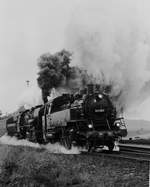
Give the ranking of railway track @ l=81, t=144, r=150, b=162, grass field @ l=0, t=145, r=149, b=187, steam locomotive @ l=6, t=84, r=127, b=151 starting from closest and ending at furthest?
1. grass field @ l=0, t=145, r=149, b=187
2. railway track @ l=81, t=144, r=150, b=162
3. steam locomotive @ l=6, t=84, r=127, b=151

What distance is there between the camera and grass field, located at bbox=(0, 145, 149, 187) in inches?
363

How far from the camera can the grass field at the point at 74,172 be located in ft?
30.3

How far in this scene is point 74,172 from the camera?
1063 centimetres

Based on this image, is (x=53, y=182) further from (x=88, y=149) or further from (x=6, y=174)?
(x=88, y=149)

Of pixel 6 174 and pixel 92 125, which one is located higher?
pixel 92 125

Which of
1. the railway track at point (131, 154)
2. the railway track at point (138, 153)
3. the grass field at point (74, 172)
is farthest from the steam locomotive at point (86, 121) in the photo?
the grass field at point (74, 172)

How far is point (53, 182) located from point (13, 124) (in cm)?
2308

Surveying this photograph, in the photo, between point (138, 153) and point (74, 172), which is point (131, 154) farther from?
point (74, 172)

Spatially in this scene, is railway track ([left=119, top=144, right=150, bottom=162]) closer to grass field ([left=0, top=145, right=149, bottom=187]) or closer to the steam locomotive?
the steam locomotive

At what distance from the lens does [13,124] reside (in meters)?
32.4

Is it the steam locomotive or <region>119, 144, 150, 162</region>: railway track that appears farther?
the steam locomotive

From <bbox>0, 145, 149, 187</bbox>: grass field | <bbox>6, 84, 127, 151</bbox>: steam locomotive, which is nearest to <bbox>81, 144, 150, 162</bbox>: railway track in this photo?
<bbox>6, 84, 127, 151</bbox>: steam locomotive

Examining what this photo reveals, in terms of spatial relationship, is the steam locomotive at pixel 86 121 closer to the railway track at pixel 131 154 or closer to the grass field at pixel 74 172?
the railway track at pixel 131 154

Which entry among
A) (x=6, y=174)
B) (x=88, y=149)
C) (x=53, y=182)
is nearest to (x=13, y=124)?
(x=88, y=149)
